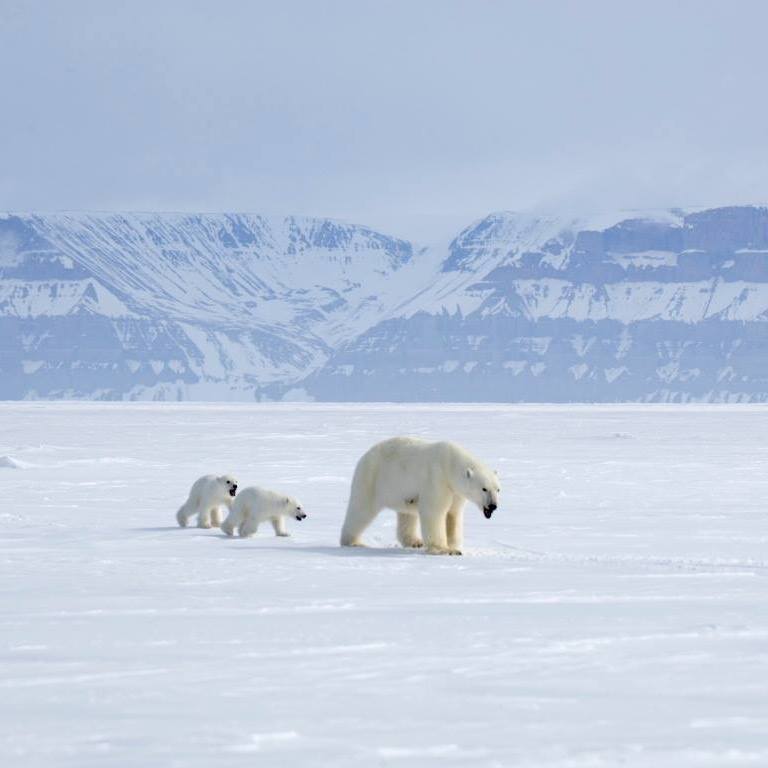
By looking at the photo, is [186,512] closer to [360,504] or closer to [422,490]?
[360,504]

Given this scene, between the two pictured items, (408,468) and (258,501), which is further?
(258,501)

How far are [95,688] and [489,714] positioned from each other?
4.70 feet

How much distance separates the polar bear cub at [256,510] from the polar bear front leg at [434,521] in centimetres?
226

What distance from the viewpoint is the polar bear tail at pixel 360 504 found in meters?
11.1

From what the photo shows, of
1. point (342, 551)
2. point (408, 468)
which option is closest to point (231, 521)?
point (342, 551)

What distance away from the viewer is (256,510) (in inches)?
491

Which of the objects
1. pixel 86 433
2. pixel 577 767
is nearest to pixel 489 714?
pixel 577 767

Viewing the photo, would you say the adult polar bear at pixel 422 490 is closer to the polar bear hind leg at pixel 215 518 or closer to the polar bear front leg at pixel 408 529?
the polar bear front leg at pixel 408 529

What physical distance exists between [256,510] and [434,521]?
8.50 ft

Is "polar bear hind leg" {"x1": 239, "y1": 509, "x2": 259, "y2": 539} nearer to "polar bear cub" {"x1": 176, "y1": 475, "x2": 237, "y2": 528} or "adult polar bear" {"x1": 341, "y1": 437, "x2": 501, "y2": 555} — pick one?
"polar bear cub" {"x1": 176, "y1": 475, "x2": 237, "y2": 528}

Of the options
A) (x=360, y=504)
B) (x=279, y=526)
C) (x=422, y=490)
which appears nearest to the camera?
(x=422, y=490)

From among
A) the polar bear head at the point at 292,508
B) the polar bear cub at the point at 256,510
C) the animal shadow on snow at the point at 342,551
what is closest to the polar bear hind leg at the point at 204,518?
the polar bear cub at the point at 256,510

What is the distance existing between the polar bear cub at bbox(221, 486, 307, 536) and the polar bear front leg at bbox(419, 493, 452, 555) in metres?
2.26

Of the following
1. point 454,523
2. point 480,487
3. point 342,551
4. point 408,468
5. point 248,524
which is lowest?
point 342,551
